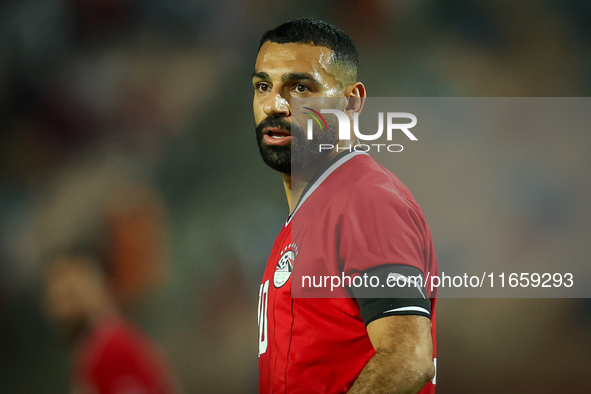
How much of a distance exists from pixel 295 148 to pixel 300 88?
15 cm

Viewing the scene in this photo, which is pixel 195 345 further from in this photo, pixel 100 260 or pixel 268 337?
pixel 268 337

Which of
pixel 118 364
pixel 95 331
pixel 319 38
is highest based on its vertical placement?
pixel 319 38

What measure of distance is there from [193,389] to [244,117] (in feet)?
3.01

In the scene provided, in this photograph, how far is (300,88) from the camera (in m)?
1.37

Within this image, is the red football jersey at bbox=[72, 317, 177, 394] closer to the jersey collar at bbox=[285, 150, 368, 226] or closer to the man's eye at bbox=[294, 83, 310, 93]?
the jersey collar at bbox=[285, 150, 368, 226]

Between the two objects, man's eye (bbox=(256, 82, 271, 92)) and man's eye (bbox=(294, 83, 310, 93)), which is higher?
man's eye (bbox=(256, 82, 271, 92))

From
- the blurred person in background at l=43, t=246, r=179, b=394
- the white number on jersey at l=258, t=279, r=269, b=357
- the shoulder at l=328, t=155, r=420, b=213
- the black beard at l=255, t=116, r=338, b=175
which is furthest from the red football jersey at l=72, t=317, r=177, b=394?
the shoulder at l=328, t=155, r=420, b=213

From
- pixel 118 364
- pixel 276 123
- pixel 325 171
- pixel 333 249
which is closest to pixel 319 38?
pixel 276 123

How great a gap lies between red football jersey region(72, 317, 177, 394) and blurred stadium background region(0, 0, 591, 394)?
0.05 meters

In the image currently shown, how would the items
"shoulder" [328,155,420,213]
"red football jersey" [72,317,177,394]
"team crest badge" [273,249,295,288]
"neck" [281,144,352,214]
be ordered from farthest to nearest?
"red football jersey" [72,317,177,394] → "neck" [281,144,352,214] → "team crest badge" [273,249,295,288] → "shoulder" [328,155,420,213]

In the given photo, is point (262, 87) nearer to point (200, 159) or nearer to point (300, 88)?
point (300, 88)

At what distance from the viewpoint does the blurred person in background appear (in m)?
1.59

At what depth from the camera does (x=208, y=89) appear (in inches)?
74.7

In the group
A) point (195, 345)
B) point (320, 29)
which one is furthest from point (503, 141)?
point (195, 345)
